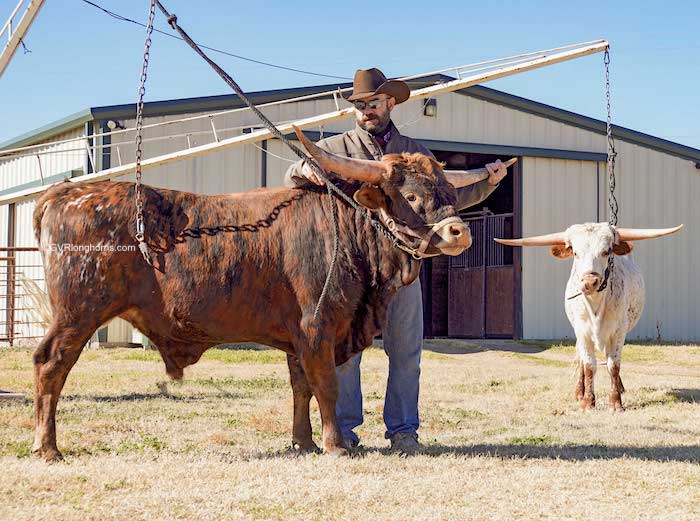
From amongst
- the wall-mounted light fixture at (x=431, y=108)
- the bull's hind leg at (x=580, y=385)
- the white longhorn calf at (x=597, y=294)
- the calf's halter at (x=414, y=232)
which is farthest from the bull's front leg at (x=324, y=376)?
the wall-mounted light fixture at (x=431, y=108)

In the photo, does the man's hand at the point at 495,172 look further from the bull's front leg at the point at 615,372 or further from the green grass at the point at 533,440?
the bull's front leg at the point at 615,372

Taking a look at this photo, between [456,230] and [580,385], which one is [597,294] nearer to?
[580,385]

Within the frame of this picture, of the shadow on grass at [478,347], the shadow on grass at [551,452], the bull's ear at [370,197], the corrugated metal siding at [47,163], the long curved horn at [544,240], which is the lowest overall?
the shadow on grass at [478,347]

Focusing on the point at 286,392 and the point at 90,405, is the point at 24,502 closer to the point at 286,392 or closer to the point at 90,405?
the point at 90,405

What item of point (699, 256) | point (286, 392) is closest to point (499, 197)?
point (699, 256)

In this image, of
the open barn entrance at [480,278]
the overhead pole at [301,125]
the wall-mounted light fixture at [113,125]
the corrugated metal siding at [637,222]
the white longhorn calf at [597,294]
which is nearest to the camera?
the white longhorn calf at [597,294]

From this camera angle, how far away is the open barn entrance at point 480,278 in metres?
21.5

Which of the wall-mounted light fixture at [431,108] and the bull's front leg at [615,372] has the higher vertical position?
the wall-mounted light fixture at [431,108]

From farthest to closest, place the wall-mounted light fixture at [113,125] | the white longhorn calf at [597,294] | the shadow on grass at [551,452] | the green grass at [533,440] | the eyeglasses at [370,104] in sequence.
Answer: the wall-mounted light fixture at [113,125], the white longhorn calf at [597,294], the green grass at [533,440], the eyeglasses at [370,104], the shadow on grass at [551,452]

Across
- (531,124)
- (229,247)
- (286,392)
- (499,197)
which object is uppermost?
(531,124)

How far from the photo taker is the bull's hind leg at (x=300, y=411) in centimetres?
599

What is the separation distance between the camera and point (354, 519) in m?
4.10

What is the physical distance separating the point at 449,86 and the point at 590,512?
11824 mm

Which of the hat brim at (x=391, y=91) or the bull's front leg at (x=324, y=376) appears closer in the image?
the bull's front leg at (x=324, y=376)
